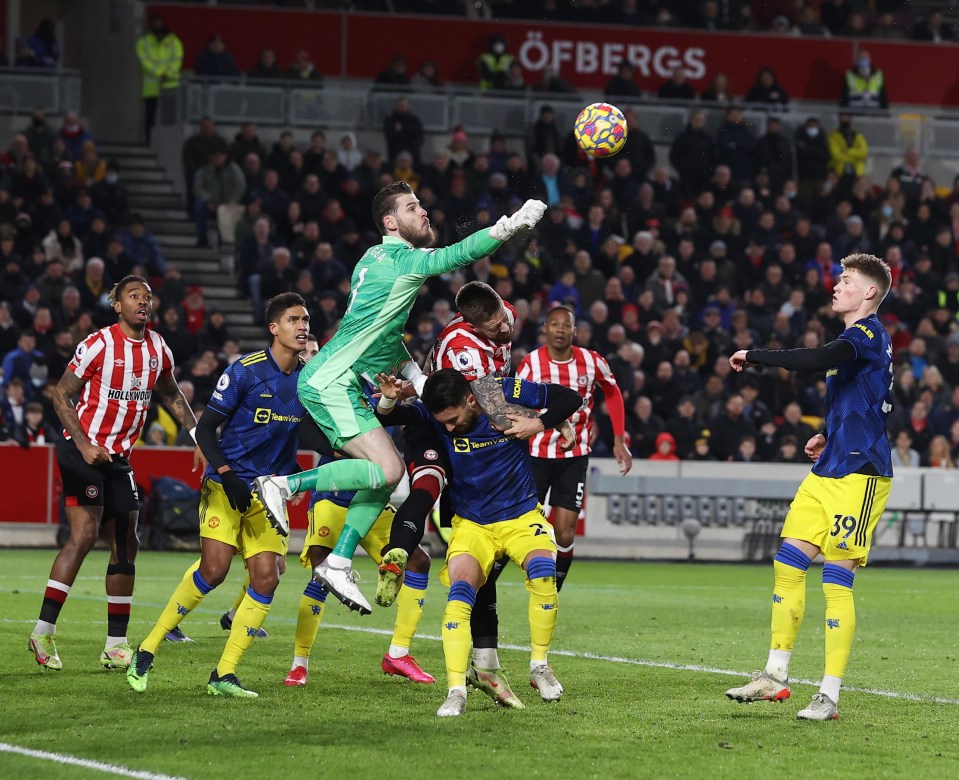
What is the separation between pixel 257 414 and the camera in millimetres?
8797

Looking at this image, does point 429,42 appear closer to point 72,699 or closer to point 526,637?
point 526,637

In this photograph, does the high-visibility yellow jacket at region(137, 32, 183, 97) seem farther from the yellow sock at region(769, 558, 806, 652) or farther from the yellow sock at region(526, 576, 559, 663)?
the yellow sock at region(769, 558, 806, 652)

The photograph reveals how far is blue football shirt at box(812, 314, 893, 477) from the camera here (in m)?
8.05

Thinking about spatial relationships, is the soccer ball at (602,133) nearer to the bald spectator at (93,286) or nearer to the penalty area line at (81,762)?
the penalty area line at (81,762)

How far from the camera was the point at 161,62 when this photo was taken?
25.5 metres

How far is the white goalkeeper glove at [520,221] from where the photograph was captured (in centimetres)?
743

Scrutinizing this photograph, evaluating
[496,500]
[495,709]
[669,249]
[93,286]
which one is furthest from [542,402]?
[669,249]

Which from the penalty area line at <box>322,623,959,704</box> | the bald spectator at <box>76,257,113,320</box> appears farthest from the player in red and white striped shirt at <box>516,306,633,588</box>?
the bald spectator at <box>76,257,113,320</box>

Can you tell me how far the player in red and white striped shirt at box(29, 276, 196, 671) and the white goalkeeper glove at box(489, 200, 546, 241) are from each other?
9.03 feet

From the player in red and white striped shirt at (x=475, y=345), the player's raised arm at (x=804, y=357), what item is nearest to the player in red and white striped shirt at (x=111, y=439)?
the player in red and white striped shirt at (x=475, y=345)

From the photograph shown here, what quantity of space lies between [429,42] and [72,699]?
2115 cm

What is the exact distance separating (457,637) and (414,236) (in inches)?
87.8

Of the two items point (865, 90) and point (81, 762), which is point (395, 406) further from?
point (865, 90)

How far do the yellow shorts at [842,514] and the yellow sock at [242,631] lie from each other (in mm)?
2755
